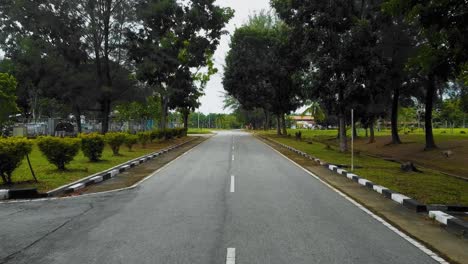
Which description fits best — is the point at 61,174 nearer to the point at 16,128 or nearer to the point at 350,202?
the point at 350,202

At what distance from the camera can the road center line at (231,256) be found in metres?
5.30

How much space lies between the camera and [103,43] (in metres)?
34.3

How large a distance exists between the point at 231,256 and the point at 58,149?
10904 mm

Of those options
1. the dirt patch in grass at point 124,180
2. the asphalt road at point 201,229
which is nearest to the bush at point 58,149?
the dirt patch in grass at point 124,180

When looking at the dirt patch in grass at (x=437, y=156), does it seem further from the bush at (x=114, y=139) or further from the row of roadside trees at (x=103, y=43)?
the row of roadside trees at (x=103, y=43)

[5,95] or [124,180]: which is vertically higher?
[5,95]

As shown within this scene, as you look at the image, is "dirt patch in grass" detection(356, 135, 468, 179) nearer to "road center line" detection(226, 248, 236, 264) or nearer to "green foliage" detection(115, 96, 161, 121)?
"road center line" detection(226, 248, 236, 264)

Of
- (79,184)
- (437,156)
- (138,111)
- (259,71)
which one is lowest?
(437,156)

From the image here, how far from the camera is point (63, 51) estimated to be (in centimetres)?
3347

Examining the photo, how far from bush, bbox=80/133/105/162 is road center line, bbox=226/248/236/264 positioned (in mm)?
14147

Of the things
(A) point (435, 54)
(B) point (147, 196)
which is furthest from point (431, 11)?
(B) point (147, 196)

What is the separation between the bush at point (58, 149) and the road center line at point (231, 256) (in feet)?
34.9

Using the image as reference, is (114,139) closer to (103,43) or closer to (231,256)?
(103,43)

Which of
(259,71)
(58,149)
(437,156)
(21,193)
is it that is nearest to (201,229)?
(21,193)
